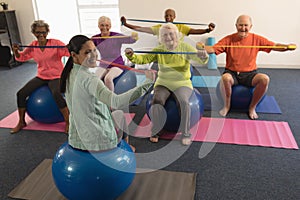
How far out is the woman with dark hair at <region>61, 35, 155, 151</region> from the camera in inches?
60.4

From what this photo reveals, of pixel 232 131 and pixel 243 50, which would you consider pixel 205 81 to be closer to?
pixel 243 50

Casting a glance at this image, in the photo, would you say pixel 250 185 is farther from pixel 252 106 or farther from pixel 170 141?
pixel 252 106

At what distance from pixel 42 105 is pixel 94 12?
296 cm

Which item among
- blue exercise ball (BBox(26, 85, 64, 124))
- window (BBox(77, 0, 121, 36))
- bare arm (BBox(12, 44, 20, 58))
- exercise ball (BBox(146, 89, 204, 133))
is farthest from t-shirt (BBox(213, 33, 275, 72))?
window (BBox(77, 0, 121, 36))

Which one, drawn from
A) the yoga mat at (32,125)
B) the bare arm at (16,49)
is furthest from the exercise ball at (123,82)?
the bare arm at (16,49)

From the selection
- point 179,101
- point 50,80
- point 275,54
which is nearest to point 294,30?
point 275,54

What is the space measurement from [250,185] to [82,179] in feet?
3.85

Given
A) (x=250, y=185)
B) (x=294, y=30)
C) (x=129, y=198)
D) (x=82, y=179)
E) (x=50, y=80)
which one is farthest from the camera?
(x=294, y=30)

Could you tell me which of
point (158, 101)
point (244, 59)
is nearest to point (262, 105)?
point (244, 59)

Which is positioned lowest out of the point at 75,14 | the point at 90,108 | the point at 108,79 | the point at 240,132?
the point at 240,132

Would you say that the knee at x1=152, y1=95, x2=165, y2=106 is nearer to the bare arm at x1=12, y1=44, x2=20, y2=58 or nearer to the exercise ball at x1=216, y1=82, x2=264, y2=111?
the exercise ball at x1=216, y1=82, x2=264, y2=111

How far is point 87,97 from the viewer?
161 centimetres

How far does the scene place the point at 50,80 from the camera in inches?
117

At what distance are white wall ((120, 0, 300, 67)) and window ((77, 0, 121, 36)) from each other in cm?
33
